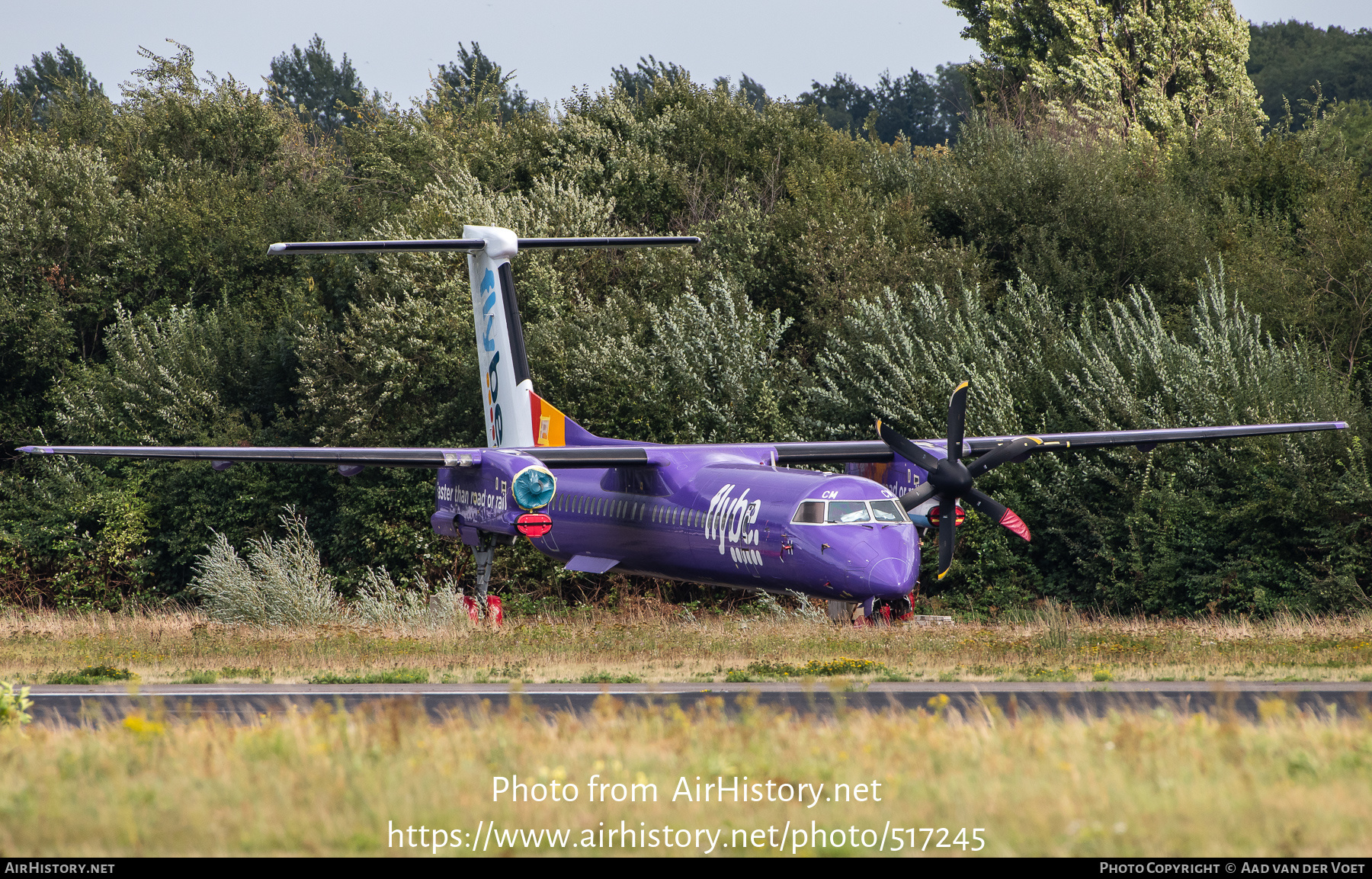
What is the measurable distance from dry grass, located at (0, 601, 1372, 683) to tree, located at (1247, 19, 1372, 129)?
253 ft

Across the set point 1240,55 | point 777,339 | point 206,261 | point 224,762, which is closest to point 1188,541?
point 777,339

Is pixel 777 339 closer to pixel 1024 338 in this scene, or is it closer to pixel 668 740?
pixel 1024 338

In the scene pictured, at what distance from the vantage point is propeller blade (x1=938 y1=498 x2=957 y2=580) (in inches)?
904

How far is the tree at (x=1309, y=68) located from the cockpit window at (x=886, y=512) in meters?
77.4

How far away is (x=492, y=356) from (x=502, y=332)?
0.76 m

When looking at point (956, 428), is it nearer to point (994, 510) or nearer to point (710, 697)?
point (994, 510)

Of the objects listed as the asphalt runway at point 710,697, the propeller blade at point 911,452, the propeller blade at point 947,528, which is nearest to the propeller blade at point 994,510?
the propeller blade at point 947,528

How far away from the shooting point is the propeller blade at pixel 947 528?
22953 millimetres

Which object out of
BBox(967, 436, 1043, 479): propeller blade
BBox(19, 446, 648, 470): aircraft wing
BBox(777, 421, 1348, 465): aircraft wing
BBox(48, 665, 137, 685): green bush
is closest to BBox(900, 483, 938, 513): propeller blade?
BBox(967, 436, 1043, 479): propeller blade

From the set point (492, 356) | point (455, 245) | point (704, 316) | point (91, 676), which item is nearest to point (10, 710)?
point (91, 676)

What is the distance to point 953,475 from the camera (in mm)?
23266

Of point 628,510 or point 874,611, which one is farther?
point 628,510

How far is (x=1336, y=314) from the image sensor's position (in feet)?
115
